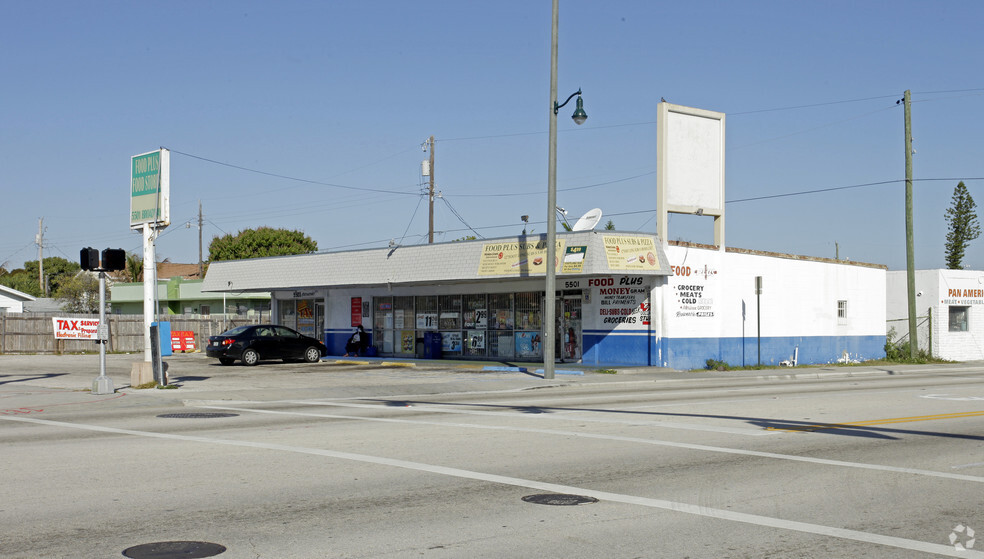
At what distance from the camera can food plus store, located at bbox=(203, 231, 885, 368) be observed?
28875 mm

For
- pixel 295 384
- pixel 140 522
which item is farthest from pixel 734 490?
pixel 295 384

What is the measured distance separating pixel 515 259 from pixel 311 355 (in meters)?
9.98

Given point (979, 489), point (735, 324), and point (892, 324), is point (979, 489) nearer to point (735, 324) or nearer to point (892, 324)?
point (735, 324)

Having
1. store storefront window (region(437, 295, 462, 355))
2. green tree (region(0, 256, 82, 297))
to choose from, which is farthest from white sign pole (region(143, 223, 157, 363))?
green tree (region(0, 256, 82, 297))

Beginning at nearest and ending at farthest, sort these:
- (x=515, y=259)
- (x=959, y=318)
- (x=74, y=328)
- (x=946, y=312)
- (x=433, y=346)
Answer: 1. (x=515, y=259)
2. (x=433, y=346)
3. (x=946, y=312)
4. (x=959, y=318)
5. (x=74, y=328)

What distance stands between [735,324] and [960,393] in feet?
37.8

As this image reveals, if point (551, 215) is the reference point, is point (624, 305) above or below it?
below

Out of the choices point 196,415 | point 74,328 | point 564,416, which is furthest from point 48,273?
point 564,416

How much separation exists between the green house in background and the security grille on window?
3985cm

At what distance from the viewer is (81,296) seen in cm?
7006

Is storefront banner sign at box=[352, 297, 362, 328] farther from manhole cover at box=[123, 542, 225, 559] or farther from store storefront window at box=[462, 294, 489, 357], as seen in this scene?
manhole cover at box=[123, 542, 225, 559]

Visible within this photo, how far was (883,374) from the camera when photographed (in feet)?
97.8

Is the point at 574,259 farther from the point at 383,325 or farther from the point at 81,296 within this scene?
the point at 81,296

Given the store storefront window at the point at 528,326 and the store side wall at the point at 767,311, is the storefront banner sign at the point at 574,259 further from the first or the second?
the store storefront window at the point at 528,326
